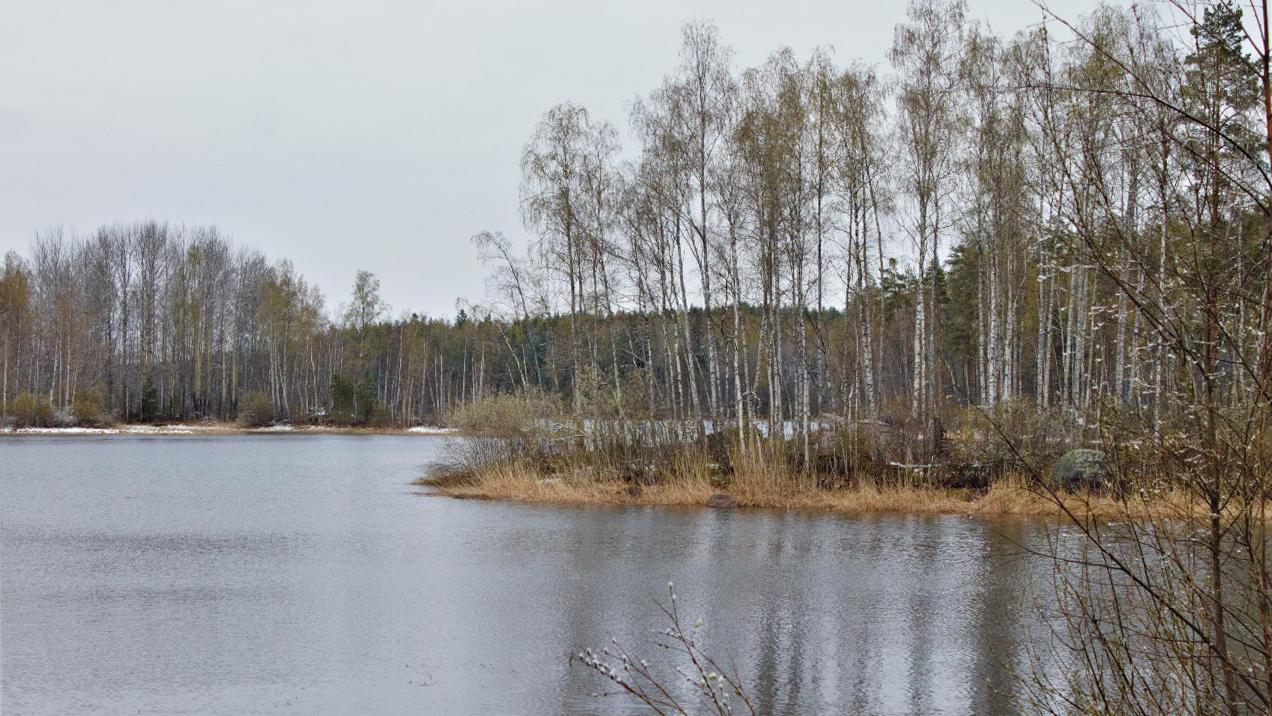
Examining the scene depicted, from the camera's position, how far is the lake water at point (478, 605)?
25.1ft

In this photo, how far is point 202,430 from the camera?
6350cm

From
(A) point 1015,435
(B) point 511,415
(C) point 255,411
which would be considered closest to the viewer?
(A) point 1015,435

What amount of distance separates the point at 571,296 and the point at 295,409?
49.4 metres

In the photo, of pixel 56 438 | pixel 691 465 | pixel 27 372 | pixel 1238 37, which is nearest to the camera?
pixel 1238 37

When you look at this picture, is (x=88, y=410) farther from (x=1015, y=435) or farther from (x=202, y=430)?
(x=1015, y=435)

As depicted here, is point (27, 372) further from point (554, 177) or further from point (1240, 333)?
point (1240, 333)

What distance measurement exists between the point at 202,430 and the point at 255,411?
4.06 m

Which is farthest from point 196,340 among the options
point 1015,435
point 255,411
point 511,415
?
point 1015,435

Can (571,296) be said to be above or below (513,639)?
above

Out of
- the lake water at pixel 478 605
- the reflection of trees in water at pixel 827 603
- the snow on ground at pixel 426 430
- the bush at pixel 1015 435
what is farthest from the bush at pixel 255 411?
the bush at pixel 1015 435

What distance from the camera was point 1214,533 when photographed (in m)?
3.25

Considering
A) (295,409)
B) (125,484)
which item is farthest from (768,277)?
(295,409)

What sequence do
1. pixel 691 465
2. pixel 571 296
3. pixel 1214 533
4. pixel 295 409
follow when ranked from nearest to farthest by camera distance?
pixel 1214 533 < pixel 691 465 < pixel 571 296 < pixel 295 409

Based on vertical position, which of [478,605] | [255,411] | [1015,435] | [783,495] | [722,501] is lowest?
[478,605]
